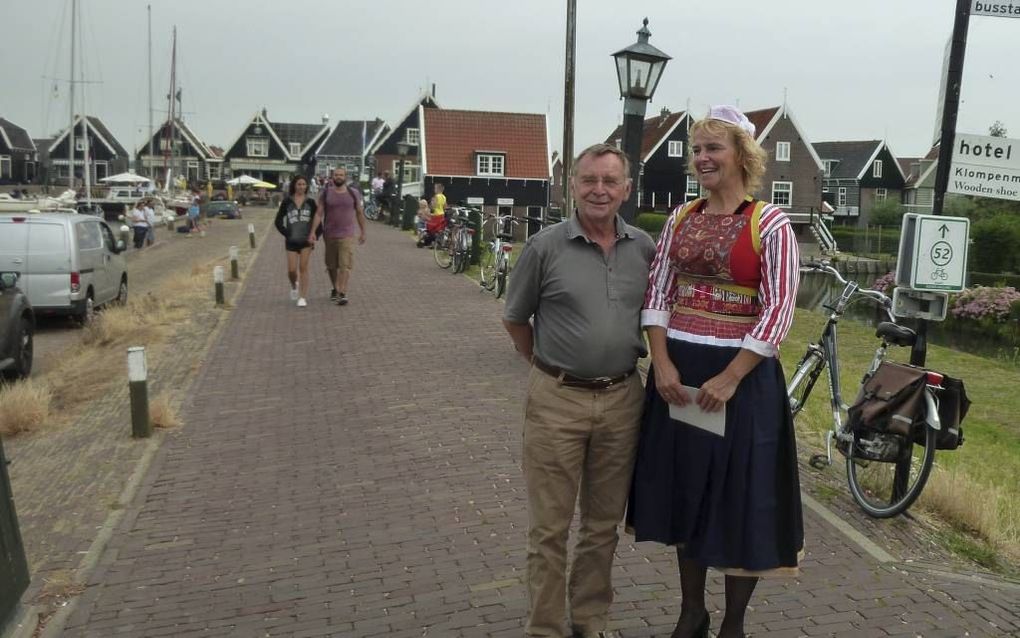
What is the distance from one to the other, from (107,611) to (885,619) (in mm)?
3189

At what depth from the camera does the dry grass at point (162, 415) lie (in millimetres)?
7477

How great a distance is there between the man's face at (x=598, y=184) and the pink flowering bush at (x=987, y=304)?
22.0m

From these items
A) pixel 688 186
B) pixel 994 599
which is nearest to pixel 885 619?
pixel 994 599

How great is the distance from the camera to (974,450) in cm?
825

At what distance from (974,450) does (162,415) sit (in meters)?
6.39

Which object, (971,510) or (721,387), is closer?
(721,387)

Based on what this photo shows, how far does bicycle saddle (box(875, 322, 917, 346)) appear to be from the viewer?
17.4ft

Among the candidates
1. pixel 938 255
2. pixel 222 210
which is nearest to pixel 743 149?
pixel 938 255

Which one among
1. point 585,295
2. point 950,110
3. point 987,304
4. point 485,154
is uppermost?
point 485,154

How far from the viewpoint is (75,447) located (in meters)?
7.21

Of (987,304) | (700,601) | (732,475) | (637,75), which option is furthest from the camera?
(987,304)

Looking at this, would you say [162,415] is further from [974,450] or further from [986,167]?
[974,450]

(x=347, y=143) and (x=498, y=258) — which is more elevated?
(x=347, y=143)

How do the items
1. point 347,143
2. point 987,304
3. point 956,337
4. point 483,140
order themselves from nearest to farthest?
point 956,337 < point 987,304 < point 483,140 < point 347,143
